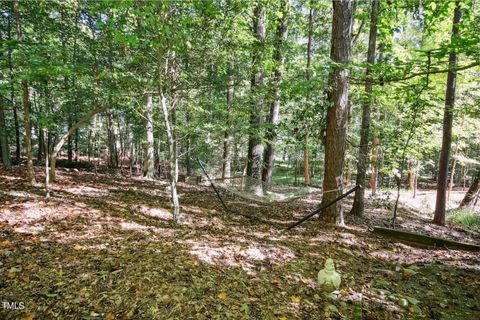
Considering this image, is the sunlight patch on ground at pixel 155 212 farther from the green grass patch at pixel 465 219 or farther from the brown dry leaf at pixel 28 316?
the green grass patch at pixel 465 219

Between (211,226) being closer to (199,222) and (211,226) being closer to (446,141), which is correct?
(199,222)

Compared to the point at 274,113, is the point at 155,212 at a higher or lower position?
lower

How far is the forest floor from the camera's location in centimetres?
179

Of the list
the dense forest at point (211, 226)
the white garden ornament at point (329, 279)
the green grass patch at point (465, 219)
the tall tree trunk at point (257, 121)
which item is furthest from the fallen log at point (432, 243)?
the green grass patch at point (465, 219)

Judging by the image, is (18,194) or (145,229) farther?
(18,194)

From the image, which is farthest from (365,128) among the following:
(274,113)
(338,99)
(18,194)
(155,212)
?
(18,194)

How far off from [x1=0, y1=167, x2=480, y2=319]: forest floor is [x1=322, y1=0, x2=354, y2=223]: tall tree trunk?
0.84 metres

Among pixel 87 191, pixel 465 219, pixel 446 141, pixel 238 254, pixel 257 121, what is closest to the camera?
pixel 238 254

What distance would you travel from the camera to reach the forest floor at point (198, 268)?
70.6 inches

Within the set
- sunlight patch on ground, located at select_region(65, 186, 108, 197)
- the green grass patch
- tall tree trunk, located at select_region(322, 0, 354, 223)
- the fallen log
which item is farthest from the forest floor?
the green grass patch

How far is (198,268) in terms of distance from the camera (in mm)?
2297

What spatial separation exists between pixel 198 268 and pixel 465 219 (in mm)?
7601

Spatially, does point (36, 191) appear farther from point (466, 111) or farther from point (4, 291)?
point (466, 111)

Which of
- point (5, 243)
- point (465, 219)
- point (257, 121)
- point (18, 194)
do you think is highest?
point (257, 121)
